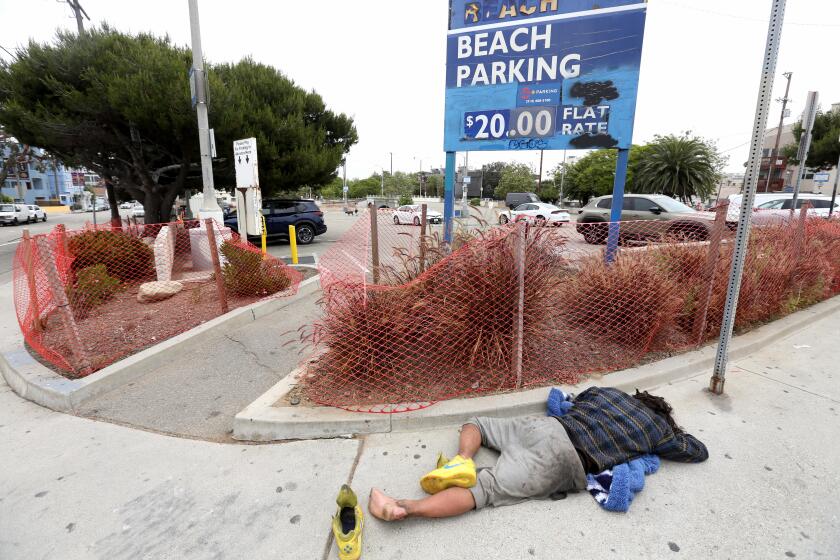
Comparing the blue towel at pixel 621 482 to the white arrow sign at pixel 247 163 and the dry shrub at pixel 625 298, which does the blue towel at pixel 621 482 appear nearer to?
the dry shrub at pixel 625 298

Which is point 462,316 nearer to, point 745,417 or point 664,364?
point 664,364

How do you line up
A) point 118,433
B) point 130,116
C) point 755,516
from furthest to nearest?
point 130,116, point 118,433, point 755,516

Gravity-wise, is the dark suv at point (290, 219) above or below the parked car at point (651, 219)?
below

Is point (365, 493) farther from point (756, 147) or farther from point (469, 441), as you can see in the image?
point (756, 147)

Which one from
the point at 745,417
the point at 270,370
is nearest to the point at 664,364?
the point at 745,417

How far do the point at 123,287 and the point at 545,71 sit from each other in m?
7.00

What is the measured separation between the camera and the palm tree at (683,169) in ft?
88.4

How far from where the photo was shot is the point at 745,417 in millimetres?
2889

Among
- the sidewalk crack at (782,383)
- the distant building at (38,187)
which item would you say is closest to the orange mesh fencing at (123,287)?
the sidewalk crack at (782,383)

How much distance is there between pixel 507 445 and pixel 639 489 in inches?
27.7

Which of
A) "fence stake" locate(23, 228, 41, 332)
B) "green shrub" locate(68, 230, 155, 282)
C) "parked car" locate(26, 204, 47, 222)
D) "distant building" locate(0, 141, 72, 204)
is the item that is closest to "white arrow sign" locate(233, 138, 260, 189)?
"green shrub" locate(68, 230, 155, 282)

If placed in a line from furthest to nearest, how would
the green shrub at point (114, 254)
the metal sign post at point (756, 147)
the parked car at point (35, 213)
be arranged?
1. the parked car at point (35, 213)
2. the green shrub at point (114, 254)
3. the metal sign post at point (756, 147)

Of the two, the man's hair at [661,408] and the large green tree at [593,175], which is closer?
the man's hair at [661,408]

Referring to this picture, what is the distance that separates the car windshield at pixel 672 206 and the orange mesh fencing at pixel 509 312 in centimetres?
723
